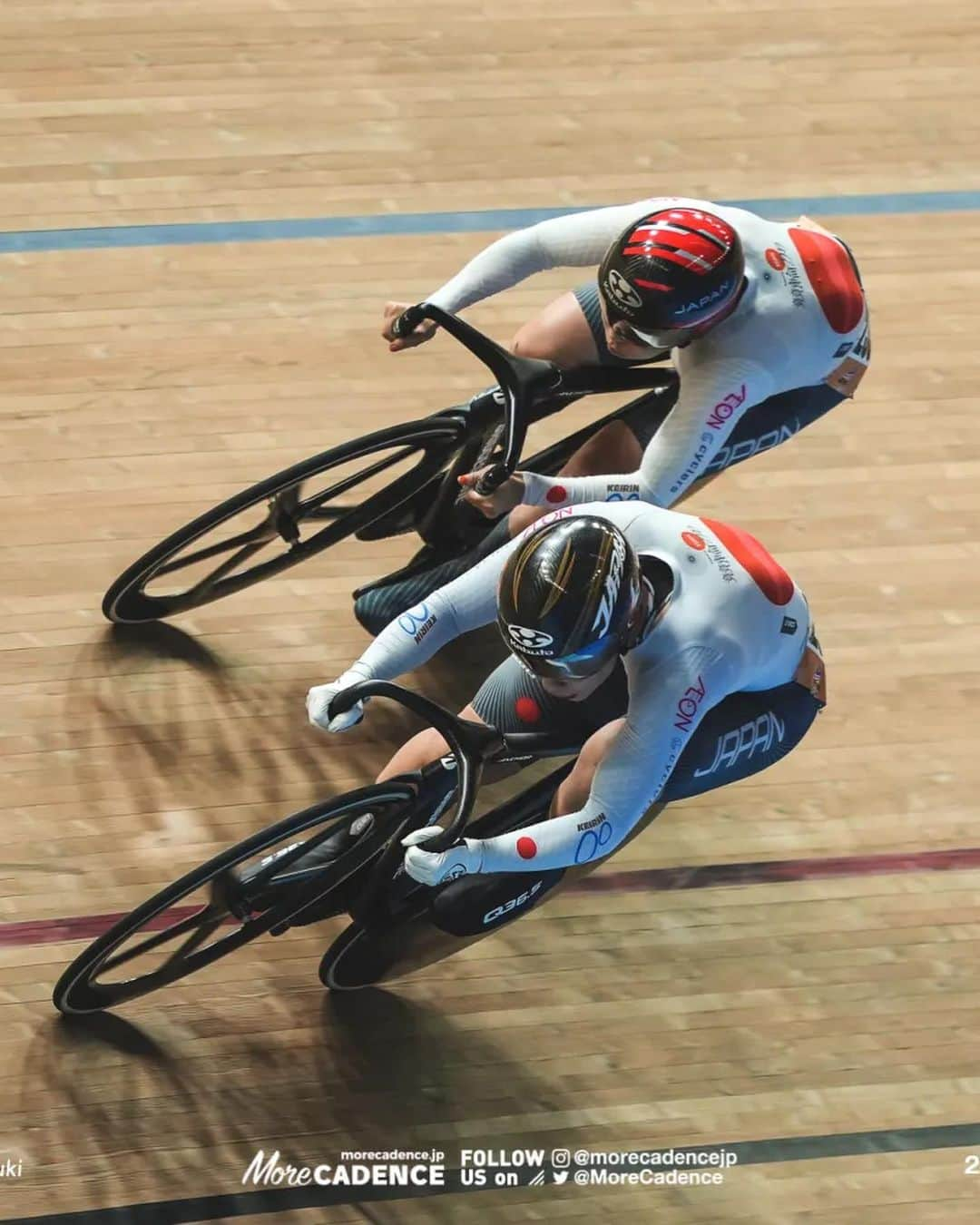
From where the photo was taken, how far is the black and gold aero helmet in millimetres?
2541

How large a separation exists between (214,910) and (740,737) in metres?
1.14

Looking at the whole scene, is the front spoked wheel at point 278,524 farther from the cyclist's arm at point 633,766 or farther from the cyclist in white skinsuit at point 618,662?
the cyclist's arm at point 633,766

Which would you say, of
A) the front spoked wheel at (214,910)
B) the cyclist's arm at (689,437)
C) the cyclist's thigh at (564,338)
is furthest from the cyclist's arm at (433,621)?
the cyclist's thigh at (564,338)

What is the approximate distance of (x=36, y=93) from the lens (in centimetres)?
519

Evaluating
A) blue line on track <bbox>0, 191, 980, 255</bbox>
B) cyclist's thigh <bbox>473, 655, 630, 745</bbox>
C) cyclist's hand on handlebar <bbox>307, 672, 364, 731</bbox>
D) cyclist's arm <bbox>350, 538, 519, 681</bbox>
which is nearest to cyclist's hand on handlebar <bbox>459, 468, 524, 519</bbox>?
cyclist's arm <bbox>350, 538, 519, 681</bbox>

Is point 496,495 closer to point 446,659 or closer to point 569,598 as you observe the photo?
point 569,598

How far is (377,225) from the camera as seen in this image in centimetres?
495

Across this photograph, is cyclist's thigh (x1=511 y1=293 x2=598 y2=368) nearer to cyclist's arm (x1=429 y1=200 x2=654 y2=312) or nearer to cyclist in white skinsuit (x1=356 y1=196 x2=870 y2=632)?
cyclist in white skinsuit (x1=356 y1=196 x2=870 y2=632)

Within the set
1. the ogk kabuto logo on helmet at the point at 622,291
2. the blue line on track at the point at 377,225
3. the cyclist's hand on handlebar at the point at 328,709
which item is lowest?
the blue line on track at the point at 377,225

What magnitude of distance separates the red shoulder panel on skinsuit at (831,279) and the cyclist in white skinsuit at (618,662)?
73 centimetres

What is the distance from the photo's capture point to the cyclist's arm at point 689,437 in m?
3.28

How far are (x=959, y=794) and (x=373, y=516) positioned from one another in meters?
1.68

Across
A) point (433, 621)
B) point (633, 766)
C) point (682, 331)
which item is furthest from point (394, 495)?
point (633, 766)

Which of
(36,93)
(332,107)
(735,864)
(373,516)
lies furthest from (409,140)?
(735,864)
